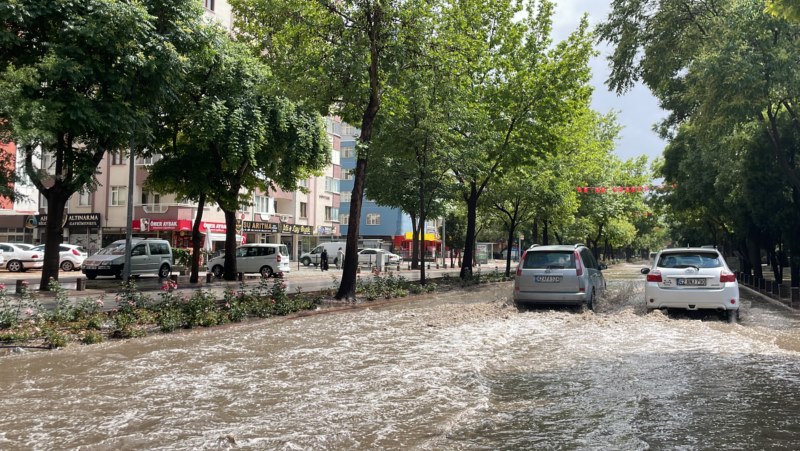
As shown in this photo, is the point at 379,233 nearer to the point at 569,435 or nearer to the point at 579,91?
the point at 579,91

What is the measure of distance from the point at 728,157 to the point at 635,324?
13.6m

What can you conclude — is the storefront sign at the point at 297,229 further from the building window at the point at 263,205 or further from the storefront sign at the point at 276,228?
the building window at the point at 263,205

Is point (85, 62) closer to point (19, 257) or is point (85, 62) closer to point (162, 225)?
point (19, 257)

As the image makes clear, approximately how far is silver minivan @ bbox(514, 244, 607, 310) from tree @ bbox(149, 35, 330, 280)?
442 inches

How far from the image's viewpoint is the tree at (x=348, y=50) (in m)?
15.6

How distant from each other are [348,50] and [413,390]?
1126 cm

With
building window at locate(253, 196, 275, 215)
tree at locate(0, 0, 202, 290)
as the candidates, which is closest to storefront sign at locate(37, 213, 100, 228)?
building window at locate(253, 196, 275, 215)

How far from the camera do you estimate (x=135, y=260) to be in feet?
89.3

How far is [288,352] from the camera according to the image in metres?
8.78

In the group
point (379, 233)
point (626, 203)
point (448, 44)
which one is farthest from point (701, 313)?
point (379, 233)

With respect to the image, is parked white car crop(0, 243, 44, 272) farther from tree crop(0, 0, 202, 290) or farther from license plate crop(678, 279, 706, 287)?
license plate crop(678, 279, 706, 287)

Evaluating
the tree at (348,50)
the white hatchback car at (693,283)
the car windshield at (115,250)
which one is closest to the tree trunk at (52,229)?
the car windshield at (115,250)

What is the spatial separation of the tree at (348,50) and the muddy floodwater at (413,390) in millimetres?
6883

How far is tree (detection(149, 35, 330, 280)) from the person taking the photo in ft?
70.7
